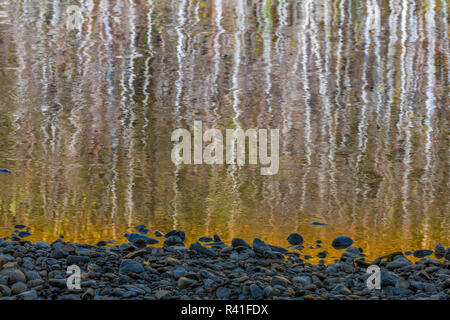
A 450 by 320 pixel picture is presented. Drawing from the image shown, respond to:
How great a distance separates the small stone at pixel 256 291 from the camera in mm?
4027

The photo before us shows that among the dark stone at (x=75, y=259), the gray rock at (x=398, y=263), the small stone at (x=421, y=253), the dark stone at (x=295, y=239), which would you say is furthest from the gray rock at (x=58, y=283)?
the small stone at (x=421, y=253)

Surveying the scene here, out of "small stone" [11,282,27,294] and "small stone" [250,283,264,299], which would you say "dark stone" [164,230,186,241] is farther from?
"small stone" [11,282,27,294]

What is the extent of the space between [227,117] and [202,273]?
10.3 feet

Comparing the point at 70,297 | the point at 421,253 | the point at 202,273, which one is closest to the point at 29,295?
the point at 70,297

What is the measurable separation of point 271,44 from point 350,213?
4.65 meters

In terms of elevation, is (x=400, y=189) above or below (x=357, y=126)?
below

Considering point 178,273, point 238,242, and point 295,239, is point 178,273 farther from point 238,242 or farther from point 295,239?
point 295,239

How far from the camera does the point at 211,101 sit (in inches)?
300

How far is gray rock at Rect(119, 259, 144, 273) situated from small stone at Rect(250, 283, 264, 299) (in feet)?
2.08

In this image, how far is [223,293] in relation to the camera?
4.03 m

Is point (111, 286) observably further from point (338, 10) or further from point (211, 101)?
point (338, 10)

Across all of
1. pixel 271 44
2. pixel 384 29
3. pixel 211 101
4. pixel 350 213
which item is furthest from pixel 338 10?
pixel 350 213

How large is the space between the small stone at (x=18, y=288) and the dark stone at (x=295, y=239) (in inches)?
70.3

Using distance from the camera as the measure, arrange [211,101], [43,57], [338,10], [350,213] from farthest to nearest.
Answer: [338,10], [43,57], [211,101], [350,213]
